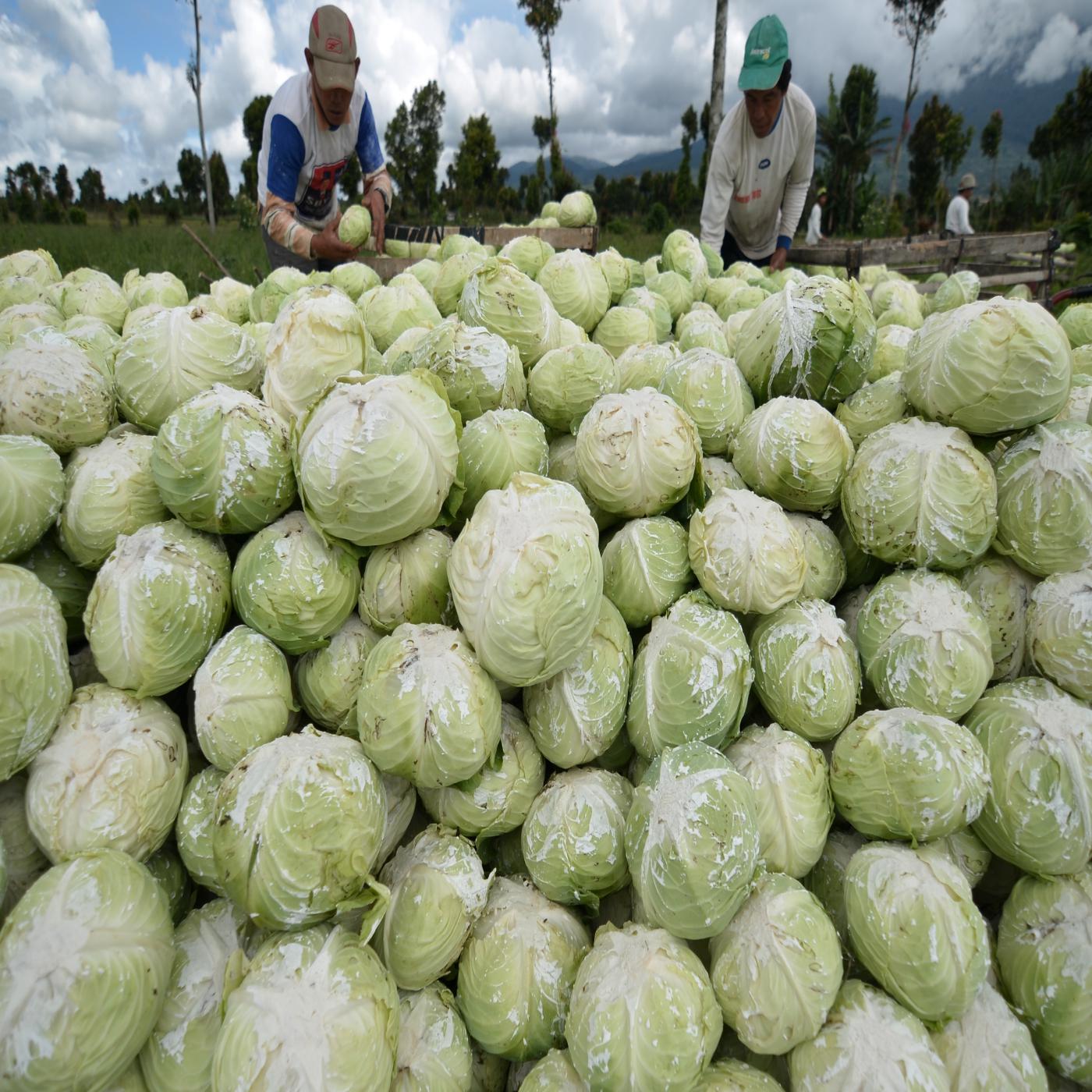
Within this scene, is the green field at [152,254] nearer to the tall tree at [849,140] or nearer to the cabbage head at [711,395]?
the cabbage head at [711,395]

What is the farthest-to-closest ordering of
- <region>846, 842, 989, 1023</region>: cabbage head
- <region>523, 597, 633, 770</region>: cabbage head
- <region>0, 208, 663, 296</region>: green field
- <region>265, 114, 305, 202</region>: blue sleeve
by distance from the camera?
<region>0, 208, 663, 296</region>: green field → <region>265, 114, 305, 202</region>: blue sleeve → <region>523, 597, 633, 770</region>: cabbage head → <region>846, 842, 989, 1023</region>: cabbage head

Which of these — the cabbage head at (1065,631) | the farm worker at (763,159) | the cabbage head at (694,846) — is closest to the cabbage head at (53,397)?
the cabbage head at (694,846)

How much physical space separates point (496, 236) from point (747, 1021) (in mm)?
5592

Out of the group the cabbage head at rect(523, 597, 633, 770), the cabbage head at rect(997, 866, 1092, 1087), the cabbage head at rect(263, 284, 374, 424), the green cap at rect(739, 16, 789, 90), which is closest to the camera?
the cabbage head at rect(997, 866, 1092, 1087)

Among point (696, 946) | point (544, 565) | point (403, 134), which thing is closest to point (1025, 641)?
point (696, 946)

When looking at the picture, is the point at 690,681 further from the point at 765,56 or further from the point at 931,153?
the point at 931,153

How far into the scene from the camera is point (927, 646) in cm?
193

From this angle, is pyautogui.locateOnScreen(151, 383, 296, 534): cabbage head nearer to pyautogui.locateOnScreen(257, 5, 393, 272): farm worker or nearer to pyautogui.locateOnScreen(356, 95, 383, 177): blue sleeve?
pyautogui.locateOnScreen(257, 5, 393, 272): farm worker

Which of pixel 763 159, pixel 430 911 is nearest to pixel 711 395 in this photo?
pixel 430 911

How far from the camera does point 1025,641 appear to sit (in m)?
2.13

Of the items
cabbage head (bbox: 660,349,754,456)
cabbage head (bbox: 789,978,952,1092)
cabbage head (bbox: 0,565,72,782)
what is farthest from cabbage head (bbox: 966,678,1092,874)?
cabbage head (bbox: 0,565,72,782)

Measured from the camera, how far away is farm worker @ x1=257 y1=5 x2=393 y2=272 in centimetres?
575

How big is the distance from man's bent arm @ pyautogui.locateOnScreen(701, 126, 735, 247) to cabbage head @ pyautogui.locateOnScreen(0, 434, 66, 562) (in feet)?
21.9

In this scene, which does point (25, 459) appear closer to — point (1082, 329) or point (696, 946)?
point (696, 946)
